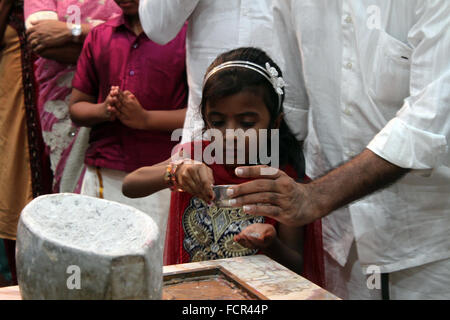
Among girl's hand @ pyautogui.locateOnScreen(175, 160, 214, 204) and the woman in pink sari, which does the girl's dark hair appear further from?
the woman in pink sari

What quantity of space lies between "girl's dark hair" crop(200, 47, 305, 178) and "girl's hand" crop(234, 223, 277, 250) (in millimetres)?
234

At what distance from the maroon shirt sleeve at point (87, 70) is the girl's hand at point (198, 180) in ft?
2.89

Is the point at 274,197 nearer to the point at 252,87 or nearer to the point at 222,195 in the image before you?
the point at 222,195

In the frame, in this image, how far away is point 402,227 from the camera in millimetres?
1281

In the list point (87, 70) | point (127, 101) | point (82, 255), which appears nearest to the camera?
point (82, 255)

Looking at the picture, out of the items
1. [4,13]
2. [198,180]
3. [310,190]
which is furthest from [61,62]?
[310,190]

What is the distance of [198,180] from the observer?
1.19 m

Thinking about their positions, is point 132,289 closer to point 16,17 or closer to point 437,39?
point 437,39

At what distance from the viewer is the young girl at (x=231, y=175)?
4.25 feet

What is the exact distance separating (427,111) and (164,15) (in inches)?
31.9

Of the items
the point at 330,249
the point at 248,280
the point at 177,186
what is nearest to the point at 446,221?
the point at 330,249

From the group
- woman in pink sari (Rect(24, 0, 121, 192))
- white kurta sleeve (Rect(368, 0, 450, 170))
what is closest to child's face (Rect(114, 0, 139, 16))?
woman in pink sari (Rect(24, 0, 121, 192))

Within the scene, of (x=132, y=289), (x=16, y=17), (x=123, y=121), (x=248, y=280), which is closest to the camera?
(x=132, y=289)

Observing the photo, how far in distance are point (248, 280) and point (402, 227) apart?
0.48 metres
